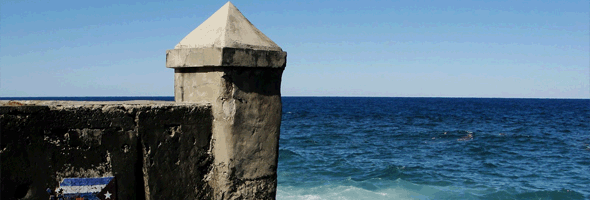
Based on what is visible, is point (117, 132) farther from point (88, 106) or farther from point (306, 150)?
point (306, 150)

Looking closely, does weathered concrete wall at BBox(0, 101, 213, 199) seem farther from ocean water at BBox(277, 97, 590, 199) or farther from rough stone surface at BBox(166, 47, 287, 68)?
ocean water at BBox(277, 97, 590, 199)

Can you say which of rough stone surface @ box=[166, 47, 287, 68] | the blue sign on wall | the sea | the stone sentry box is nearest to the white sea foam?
the sea

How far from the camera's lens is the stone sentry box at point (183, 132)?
2.63m

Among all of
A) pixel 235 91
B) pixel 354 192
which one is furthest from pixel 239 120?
pixel 354 192

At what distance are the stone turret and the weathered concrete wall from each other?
0.41 ft

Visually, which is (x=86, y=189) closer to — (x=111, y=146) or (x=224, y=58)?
(x=111, y=146)

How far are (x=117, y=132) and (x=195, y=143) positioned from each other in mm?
516

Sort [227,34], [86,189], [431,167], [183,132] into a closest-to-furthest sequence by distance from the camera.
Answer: [86,189]
[183,132]
[227,34]
[431,167]

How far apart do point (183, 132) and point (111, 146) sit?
44 cm

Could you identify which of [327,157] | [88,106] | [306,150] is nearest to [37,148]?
[88,106]

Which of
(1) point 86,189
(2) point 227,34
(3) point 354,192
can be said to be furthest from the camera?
(3) point 354,192

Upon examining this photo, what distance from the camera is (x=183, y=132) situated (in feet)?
10.3

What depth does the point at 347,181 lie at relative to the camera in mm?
13680

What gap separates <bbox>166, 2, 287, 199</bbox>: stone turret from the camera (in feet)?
10.5
